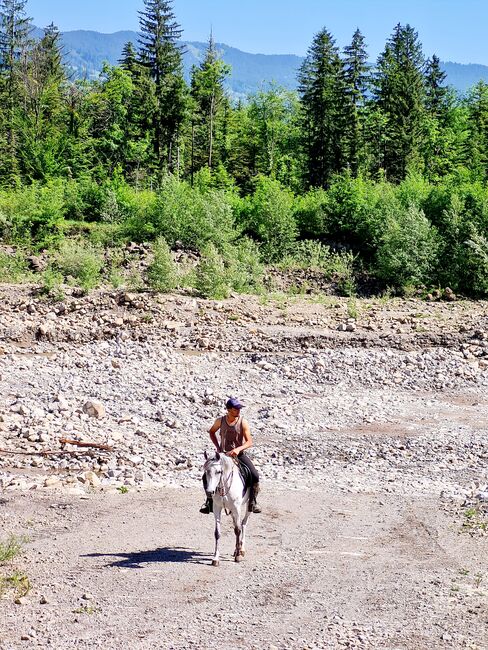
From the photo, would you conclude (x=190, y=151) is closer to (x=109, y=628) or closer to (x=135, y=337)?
(x=135, y=337)

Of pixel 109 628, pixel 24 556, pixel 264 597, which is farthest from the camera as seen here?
pixel 24 556

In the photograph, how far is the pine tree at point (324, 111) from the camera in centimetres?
5066

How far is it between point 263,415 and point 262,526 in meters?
5.77

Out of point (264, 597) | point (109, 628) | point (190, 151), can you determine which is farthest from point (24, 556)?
point (190, 151)

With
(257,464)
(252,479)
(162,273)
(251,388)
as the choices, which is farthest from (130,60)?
(252,479)

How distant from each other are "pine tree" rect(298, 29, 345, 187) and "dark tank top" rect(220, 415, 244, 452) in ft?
140

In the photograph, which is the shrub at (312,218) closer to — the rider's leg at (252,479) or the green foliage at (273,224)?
the green foliage at (273,224)

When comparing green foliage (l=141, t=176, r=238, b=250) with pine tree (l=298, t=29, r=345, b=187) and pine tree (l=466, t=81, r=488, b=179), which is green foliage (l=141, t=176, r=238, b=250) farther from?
pine tree (l=466, t=81, r=488, b=179)

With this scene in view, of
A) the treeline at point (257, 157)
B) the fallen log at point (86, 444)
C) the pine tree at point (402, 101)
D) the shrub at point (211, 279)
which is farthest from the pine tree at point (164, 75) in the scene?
the fallen log at point (86, 444)

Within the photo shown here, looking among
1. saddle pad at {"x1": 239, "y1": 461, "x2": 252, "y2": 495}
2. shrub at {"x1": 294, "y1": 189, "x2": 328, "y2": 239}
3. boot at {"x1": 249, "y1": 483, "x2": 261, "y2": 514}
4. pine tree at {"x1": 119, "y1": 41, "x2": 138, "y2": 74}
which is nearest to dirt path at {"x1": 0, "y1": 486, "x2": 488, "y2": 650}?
boot at {"x1": 249, "y1": 483, "x2": 261, "y2": 514}

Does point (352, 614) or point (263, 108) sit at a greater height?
point (263, 108)

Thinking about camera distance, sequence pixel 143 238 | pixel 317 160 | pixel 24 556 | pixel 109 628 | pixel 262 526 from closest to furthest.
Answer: pixel 109 628 < pixel 24 556 < pixel 262 526 < pixel 143 238 < pixel 317 160

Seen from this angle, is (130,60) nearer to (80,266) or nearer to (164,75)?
(164,75)

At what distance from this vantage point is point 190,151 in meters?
57.5
